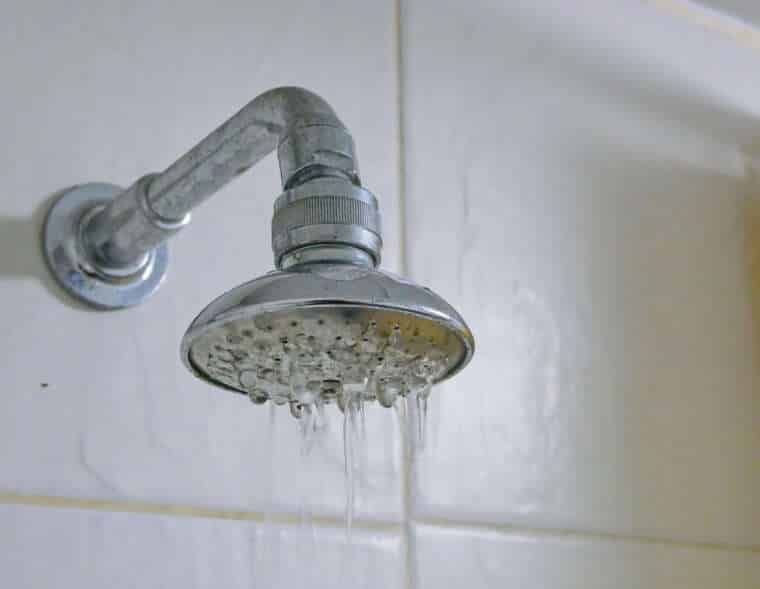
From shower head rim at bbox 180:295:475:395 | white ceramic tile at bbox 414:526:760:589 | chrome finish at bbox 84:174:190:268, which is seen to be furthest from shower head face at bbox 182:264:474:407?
white ceramic tile at bbox 414:526:760:589

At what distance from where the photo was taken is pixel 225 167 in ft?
1.77

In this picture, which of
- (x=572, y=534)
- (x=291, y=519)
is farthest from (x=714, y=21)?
(x=291, y=519)

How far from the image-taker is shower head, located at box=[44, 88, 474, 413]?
43cm

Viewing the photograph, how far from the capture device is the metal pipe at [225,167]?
48 cm

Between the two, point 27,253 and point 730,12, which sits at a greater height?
point 730,12

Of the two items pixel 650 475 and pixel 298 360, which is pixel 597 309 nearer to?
pixel 650 475

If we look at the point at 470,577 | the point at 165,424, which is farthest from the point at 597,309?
the point at 165,424

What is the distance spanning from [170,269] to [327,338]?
0.24 metres

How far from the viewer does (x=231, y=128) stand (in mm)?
528

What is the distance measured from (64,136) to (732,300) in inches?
20.2

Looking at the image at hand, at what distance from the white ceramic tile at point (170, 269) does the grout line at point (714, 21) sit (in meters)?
0.35

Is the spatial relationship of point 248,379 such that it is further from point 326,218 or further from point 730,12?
point 730,12

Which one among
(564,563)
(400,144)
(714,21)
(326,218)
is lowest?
(564,563)

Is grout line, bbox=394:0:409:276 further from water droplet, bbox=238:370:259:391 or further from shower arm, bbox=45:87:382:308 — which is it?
water droplet, bbox=238:370:259:391
